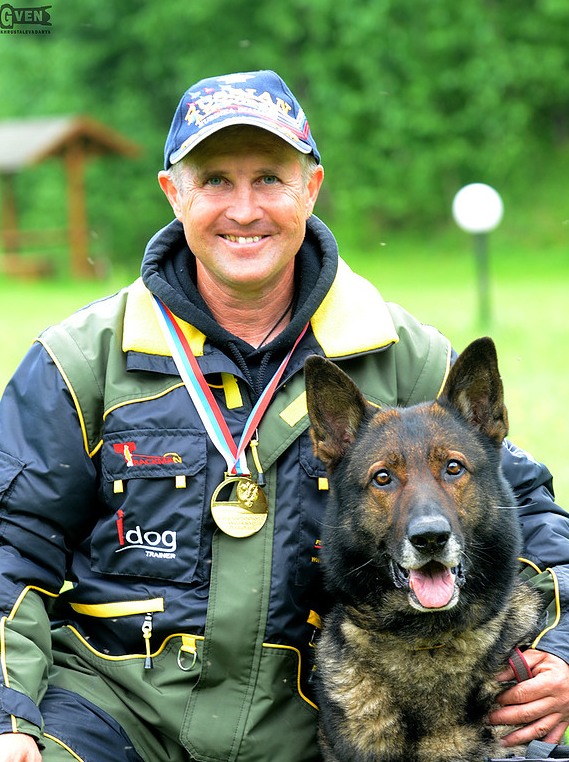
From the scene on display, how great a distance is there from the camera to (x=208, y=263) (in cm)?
337

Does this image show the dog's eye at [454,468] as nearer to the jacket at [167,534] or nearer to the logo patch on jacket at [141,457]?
the jacket at [167,534]

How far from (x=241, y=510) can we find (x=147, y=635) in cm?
47

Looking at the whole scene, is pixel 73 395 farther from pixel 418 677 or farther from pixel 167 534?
pixel 418 677

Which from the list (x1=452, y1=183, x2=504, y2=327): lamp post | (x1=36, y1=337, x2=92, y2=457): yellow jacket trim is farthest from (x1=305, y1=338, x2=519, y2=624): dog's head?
(x1=452, y1=183, x2=504, y2=327): lamp post

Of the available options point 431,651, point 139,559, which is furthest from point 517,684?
point 139,559

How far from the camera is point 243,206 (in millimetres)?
3303

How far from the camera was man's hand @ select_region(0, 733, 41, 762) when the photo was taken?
109 inches

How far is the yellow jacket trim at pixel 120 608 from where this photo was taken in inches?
125

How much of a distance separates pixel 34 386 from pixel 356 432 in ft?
3.19

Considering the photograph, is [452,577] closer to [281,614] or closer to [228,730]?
[281,614]

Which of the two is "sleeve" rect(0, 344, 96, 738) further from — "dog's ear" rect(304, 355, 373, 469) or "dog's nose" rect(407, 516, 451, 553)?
"dog's nose" rect(407, 516, 451, 553)

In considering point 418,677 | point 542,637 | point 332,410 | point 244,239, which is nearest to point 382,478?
point 332,410

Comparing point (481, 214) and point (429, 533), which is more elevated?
point (481, 214)

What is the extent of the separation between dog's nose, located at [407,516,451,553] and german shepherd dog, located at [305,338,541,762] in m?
0.10
